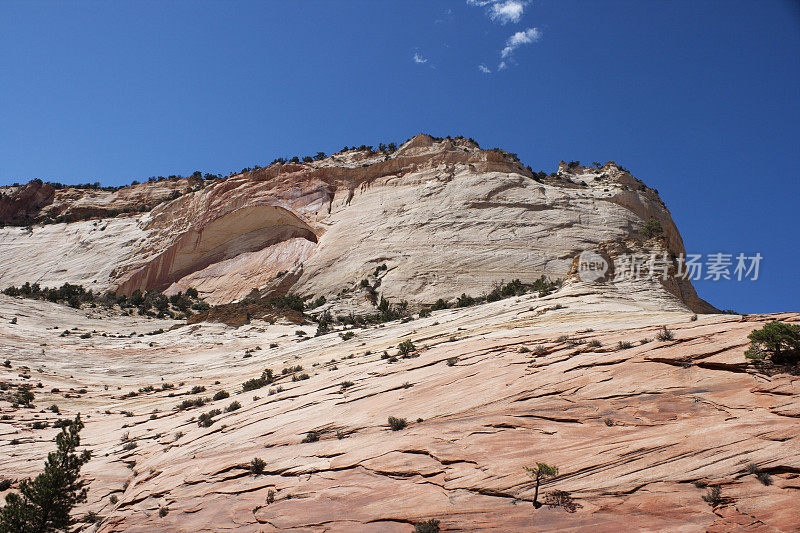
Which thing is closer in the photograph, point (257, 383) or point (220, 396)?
point (220, 396)

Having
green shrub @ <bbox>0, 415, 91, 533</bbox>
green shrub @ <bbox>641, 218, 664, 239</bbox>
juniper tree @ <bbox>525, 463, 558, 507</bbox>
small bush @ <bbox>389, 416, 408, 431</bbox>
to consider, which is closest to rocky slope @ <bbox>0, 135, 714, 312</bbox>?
green shrub @ <bbox>641, 218, 664, 239</bbox>

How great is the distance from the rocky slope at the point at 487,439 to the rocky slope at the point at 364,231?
25.1 m

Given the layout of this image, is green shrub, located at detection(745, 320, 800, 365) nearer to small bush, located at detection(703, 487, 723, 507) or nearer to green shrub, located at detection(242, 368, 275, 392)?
small bush, located at detection(703, 487, 723, 507)

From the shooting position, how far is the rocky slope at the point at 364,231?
43.2 meters

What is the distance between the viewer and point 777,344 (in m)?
8.16

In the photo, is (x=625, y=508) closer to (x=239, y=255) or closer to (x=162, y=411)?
(x=162, y=411)

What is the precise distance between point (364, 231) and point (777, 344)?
4368cm

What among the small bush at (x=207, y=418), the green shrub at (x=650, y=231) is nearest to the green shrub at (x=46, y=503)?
the small bush at (x=207, y=418)

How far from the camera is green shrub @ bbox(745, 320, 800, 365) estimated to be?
7.99 metres

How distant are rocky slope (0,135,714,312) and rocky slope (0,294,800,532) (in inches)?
988

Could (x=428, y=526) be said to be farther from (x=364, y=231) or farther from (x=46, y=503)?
(x=364, y=231)

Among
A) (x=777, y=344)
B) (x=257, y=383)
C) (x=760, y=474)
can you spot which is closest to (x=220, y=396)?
(x=257, y=383)

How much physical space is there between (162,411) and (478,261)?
3013 centimetres

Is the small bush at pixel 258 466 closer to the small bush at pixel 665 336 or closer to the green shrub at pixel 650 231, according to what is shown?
the small bush at pixel 665 336
